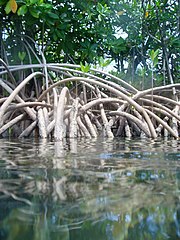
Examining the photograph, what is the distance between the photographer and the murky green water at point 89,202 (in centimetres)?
51

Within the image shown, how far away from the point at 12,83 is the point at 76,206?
3.50 meters

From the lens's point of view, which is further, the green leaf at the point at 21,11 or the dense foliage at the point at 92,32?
the dense foliage at the point at 92,32

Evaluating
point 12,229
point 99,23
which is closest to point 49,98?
point 99,23

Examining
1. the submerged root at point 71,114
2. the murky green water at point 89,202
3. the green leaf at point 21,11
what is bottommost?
the murky green water at point 89,202

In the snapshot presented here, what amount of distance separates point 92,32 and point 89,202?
14.4 feet

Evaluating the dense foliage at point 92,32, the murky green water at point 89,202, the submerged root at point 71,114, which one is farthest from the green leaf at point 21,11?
the murky green water at point 89,202

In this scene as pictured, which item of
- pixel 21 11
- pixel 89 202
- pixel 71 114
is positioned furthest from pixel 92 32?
pixel 89 202

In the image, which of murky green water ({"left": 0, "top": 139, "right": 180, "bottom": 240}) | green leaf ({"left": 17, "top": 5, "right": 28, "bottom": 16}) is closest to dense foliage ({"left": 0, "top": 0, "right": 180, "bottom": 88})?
green leaf ({"left": 17, "top": 5, "right": 28, "bottom": 16})

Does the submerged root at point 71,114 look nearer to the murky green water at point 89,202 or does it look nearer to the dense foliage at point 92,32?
the dense foliage at point 92,32

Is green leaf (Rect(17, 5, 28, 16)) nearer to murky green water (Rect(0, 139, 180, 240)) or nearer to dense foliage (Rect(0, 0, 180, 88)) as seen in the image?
dense foliage (Rect(0, 0, 180, 88))

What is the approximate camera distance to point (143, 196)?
2.42 ft

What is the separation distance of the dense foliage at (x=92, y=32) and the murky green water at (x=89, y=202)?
9.29ft

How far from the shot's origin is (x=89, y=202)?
68 cm

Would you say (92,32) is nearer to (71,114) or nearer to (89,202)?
(71,114)
